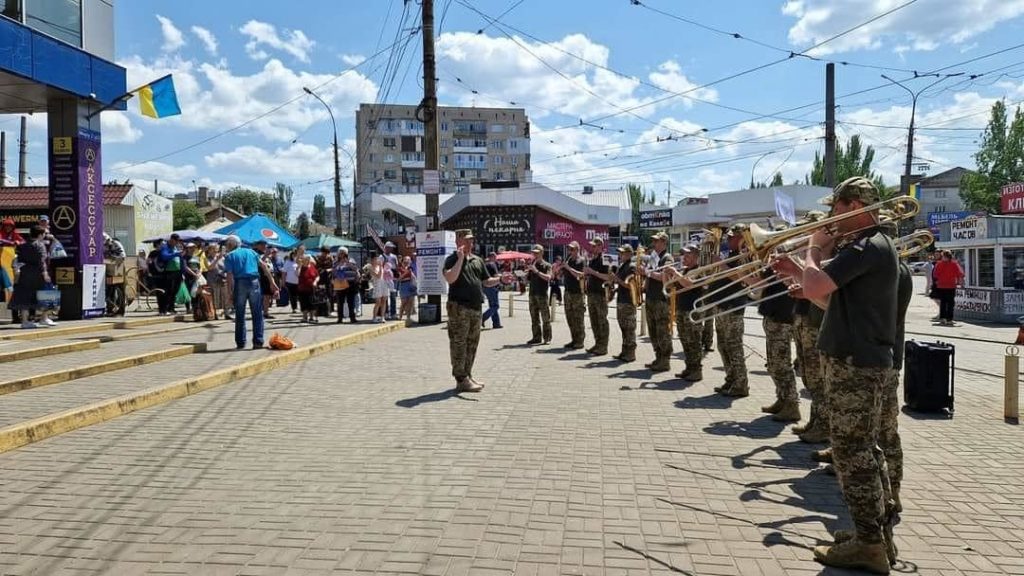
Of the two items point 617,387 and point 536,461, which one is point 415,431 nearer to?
point 536,461

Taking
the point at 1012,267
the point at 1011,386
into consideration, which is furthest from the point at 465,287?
the point at 1012,267

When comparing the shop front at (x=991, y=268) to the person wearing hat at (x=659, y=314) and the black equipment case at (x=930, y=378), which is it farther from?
the black equipment case at (x=930, y=378)

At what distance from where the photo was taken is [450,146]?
89000 millimetres

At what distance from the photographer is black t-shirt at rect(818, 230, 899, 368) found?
3545 mm

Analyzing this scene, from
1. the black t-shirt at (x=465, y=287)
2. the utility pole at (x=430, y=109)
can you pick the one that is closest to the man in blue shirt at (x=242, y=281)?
the black t-shirt at (x=465, y=287)

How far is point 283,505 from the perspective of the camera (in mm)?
4531

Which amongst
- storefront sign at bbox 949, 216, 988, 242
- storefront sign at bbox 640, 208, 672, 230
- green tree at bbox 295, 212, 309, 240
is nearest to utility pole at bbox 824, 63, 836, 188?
storefront sign at bbox 949, 216, 988, 242

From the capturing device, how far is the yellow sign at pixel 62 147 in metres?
14.3

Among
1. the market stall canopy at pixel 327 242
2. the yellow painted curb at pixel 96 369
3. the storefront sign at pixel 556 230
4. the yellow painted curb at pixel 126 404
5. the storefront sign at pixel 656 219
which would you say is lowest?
the yellow painted curb at pixel 126 404

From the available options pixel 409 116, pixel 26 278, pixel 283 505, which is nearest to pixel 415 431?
pixel 283 505

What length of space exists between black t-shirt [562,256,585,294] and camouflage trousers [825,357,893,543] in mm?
8571

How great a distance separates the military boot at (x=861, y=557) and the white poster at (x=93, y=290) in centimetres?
1461

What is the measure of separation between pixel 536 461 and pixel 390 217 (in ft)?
186

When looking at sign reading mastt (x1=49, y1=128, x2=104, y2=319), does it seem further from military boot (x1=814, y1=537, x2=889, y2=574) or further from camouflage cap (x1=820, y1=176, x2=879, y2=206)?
military boot (x1=814, y1=537, x2=889, y2=574)
